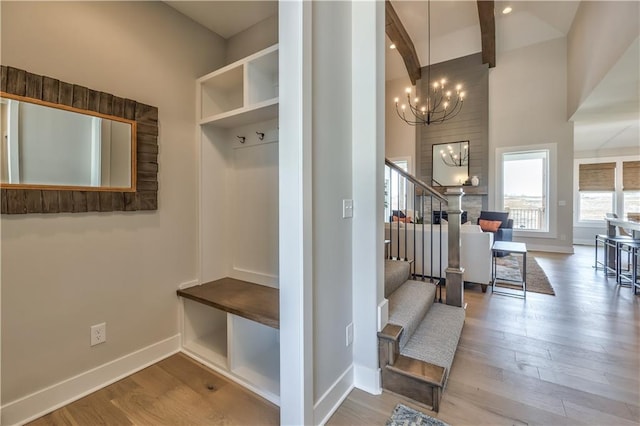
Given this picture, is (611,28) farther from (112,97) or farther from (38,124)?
(38,124)

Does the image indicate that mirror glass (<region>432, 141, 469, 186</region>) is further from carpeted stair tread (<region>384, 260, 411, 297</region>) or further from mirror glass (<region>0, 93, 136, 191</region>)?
mirror glass (<region>0, 93, 136, 191</region>)

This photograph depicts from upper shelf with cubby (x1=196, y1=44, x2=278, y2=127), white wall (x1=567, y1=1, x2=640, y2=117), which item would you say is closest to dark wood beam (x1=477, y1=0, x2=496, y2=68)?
white wall (x1=567, y1=1, x2=640, y2=117)

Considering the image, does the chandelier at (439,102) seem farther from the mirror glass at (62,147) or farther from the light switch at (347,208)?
the mirror glass at (62,147)

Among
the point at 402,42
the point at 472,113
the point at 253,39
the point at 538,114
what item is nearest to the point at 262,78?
the point at 253,39

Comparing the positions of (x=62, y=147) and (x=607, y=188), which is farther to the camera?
(x=607, y=188)

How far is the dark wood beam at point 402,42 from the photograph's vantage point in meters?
5.34

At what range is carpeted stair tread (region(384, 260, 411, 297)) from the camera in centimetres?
229

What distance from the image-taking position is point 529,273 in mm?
4281

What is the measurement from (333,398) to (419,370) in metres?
0.52

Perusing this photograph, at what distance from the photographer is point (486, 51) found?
20.3 ft

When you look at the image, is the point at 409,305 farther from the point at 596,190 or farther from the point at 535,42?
the point at 596,190

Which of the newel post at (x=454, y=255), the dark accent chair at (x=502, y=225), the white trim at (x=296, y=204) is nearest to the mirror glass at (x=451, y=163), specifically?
the dark accent chair at (x=502, y=225)

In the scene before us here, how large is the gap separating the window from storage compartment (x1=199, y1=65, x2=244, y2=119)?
6.56 metres

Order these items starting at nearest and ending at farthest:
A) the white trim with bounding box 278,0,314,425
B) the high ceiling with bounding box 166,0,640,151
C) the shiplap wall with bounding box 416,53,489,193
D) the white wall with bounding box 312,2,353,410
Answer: the white trim with bounding box 278,0,314,425, the white wall with bounding box 312,2,353,410, the high ceiling with bounding box 166,0,640,151, the shiplap wall with bounding box 416,53,489,193
